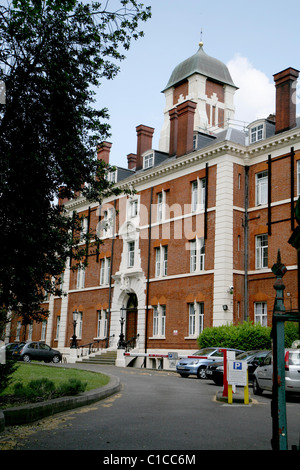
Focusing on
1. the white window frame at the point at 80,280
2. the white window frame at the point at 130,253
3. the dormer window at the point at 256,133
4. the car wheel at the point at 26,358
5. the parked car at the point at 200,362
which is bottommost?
the car wheel at the point at 26,358

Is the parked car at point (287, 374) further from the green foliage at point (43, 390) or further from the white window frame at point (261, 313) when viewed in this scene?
the white window frame at point (261, 313)

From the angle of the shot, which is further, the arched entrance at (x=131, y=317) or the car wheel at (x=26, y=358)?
the arched entrance at (x=131, y=317)

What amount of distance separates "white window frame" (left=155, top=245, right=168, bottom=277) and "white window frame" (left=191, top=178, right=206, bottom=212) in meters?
3.82

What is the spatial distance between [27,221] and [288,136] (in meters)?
20.1

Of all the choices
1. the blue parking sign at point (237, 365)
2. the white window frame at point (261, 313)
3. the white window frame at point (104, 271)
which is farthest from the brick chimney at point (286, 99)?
the blue parking sign at point (237, 365)

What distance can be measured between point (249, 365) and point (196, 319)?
10.8 m

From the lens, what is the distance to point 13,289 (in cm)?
1323

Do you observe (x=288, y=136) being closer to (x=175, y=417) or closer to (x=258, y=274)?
(x=258, y=274)

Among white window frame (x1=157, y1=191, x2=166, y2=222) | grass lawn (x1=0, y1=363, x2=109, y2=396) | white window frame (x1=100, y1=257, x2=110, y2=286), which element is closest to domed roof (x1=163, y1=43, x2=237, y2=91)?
white window frame (x1=157, y1=191, x2=166, y2=222)

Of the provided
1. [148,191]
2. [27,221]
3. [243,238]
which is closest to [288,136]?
[243,238]

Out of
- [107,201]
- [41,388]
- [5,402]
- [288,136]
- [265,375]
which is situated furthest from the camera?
[107,201]

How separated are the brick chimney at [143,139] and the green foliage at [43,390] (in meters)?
30.1

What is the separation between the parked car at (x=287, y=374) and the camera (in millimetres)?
15624

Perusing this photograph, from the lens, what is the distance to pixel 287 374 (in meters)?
15.8
